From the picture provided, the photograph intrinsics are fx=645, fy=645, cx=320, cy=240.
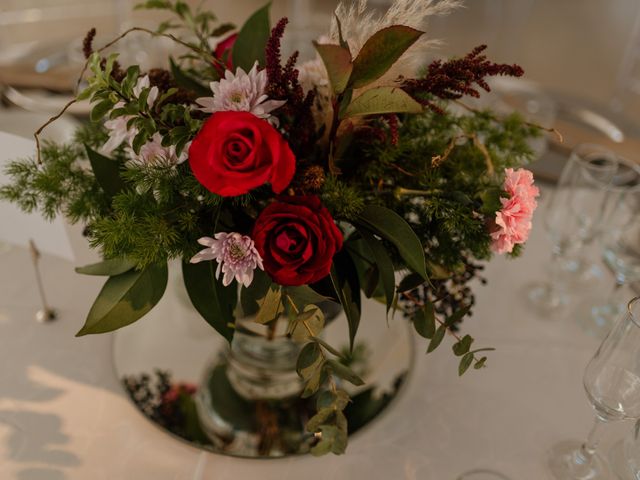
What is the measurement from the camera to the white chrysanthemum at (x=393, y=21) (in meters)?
0.71

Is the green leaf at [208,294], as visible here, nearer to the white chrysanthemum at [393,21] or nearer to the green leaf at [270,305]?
the green leaf at [270,305]

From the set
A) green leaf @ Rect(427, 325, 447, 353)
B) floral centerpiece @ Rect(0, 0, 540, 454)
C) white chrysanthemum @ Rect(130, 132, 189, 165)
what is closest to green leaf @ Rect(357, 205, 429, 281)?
floral centerpiece @ Rect(0, 0, 540, 454)

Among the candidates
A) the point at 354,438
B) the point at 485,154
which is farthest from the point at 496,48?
the point at 354,438

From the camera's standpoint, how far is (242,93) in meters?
0.69

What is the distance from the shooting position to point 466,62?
700mm

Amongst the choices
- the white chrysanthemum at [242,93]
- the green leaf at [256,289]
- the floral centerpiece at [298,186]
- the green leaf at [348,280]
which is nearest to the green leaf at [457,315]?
the floral centerpiece at [298,186]

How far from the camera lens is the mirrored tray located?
3.20ft

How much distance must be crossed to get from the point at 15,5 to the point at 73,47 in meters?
2.11

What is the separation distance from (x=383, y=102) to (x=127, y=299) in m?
0.38

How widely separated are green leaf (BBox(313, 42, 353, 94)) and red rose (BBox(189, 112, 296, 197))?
87 millimetres

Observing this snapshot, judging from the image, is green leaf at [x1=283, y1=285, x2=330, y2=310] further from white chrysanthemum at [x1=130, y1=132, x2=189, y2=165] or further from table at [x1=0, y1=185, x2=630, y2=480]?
table at [x1=0, y1=185, x2=630, y2=480]

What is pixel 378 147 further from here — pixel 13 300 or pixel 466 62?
pixel 13 300

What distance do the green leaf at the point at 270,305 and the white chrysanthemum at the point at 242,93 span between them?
0.64 ft

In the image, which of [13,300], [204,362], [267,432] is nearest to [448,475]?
[267,432]
